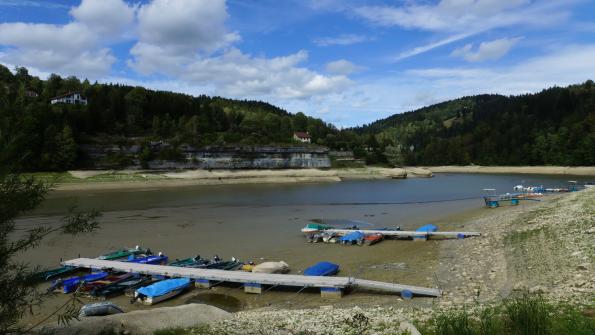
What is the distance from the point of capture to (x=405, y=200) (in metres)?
56.7

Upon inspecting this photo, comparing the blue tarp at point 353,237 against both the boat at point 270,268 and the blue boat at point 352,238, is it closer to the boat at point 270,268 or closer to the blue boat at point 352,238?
the blue boat at point 352,238

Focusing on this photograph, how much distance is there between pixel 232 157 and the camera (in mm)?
102562

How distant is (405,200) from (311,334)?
48.7 meters

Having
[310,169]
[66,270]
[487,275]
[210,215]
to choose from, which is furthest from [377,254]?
[310,169]

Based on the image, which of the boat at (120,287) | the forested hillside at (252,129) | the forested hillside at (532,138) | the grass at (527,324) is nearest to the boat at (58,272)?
the boat at (120,287)

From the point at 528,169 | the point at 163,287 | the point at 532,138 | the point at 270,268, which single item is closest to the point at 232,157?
the point at 270,268

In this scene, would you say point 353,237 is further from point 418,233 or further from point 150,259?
point 150,259

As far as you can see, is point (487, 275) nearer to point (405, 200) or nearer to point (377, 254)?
point (377, 254)

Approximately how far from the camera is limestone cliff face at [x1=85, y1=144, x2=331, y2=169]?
289 feet

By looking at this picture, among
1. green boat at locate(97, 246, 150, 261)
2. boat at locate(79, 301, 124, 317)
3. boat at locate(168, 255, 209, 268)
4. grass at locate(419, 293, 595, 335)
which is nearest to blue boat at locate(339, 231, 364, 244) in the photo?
boat at locate(168, 255, 209, 268)

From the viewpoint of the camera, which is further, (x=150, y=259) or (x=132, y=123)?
(x=132, y=123)

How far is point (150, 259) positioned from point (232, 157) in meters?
80.0

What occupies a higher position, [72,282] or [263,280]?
[263,280]

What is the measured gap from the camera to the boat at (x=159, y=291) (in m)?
17.4
